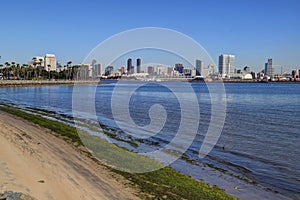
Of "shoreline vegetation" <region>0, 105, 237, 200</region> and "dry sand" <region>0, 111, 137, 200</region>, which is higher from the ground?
"dry sand" <region>0, 111, 137, 200</region>

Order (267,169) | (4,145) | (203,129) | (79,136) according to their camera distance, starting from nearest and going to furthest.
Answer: (4,145) → (267,169) → (79,136) → (203,129)

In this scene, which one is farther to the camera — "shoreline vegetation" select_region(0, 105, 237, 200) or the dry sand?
"shoreline vegetation" select_region(0, 105, 237, 200)

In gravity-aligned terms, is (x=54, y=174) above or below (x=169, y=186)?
above

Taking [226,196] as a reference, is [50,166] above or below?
above

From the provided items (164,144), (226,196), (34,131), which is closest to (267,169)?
(226,196)

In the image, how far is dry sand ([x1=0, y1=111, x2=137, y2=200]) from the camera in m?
9.90

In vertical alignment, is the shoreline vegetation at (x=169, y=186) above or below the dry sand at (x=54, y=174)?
below

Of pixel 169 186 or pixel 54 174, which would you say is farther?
pixel 169 186

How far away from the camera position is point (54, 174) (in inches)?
454

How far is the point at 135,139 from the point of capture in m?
23.0

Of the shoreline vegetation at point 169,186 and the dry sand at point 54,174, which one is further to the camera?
the shoreline vegetation at point 169,186

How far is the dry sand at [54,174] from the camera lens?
9898 millimetres

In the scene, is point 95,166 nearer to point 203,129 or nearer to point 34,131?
point 34,131

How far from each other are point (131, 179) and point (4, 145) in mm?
6919
